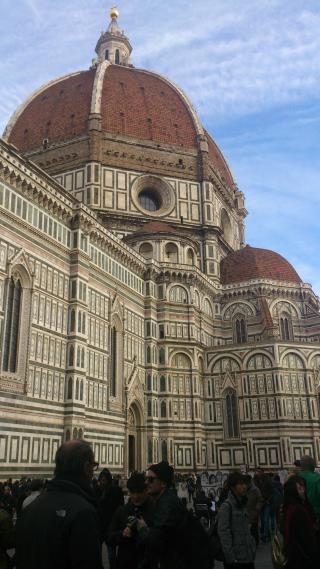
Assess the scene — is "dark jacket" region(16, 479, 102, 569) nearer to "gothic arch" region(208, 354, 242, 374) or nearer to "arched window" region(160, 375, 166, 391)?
"arched window" region(160, 375, 166, 391)

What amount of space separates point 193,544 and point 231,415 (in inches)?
1609

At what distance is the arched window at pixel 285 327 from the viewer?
161ft

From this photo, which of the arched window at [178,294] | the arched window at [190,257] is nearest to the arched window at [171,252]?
the arched window at [190,257]

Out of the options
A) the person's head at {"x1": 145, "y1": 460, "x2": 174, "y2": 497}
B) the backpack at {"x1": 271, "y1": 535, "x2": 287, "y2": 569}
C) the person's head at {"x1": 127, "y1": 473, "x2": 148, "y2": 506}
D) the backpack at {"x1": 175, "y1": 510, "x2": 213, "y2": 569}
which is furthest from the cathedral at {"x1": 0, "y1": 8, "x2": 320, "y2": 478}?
the backpack at {"x1": 175, "y1": 510, "x2": 213, "y2": 569}

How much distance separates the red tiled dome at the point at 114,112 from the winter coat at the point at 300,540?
50.8 m

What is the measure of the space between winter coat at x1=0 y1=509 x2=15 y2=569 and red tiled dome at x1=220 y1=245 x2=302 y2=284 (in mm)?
46523

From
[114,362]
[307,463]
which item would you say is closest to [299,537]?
[307,463]

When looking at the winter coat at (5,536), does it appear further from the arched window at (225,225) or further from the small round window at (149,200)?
the arched window at (225,225)

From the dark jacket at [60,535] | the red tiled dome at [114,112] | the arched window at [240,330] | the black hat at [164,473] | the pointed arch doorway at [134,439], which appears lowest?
the dark jacket at [60,535]

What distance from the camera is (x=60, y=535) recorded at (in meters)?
3.14

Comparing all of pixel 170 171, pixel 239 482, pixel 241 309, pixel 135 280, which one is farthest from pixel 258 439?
pixel 239 482

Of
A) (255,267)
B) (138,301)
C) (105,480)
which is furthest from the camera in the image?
(255,267)

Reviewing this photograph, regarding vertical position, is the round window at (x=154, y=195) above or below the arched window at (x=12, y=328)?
above

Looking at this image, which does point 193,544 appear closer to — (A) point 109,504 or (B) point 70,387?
Result: (A) point 109,504
